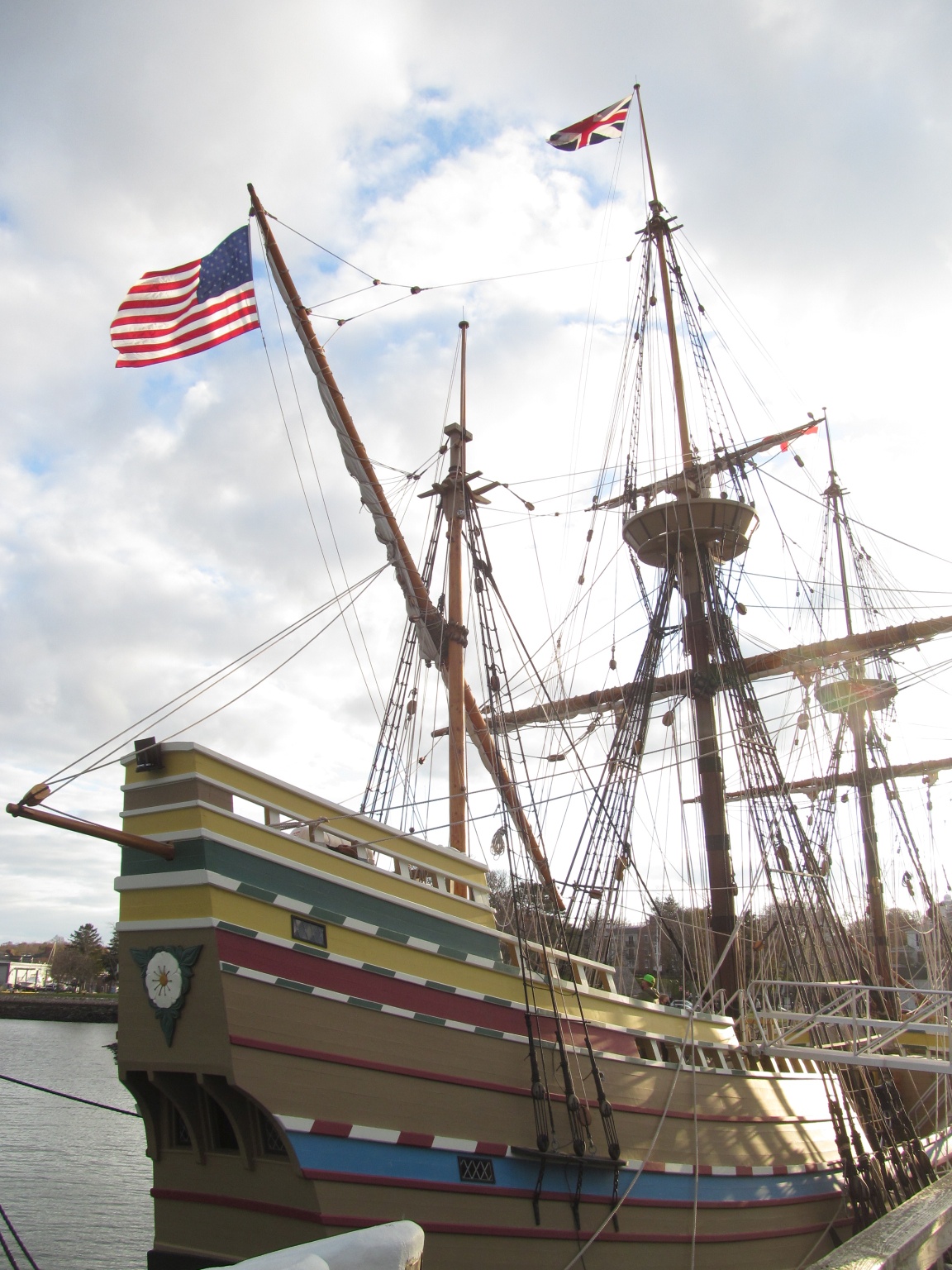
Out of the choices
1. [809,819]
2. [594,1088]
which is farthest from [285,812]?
[809,819]

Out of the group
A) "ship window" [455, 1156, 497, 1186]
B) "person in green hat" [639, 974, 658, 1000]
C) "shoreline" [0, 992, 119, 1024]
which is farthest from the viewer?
"shoreline" [0, 992, 119, 1024]

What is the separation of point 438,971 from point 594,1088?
2144mm

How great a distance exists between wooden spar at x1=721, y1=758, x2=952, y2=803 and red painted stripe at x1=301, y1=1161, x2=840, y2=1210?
18.7 ft

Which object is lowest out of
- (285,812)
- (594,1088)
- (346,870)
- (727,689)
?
(594,1088)

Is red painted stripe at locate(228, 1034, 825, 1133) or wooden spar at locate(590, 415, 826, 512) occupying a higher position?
wooden spar at locate(590, 415, 826, 512)

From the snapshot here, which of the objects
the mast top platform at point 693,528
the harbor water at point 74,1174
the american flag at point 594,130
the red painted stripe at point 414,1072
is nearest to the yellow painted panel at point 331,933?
the red painted stripe at point 414,1072

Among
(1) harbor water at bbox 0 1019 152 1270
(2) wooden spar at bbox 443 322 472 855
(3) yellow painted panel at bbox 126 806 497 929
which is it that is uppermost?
(2) wooden spar at bbox 443 322 472 855

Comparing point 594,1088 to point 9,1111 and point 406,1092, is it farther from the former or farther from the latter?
point 9,1111

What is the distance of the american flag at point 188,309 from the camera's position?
9547 mm

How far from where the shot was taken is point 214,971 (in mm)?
6359

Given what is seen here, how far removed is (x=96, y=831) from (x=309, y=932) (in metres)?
1.81

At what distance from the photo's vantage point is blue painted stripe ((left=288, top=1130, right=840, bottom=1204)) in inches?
252

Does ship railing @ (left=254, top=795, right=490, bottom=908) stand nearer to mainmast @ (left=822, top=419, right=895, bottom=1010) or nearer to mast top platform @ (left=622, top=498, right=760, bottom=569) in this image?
mast top platform @ (left=622, top=498, right=760, bottom=569)

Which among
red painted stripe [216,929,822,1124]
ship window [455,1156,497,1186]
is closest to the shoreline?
red painted stripe [216,929,822,1124]
